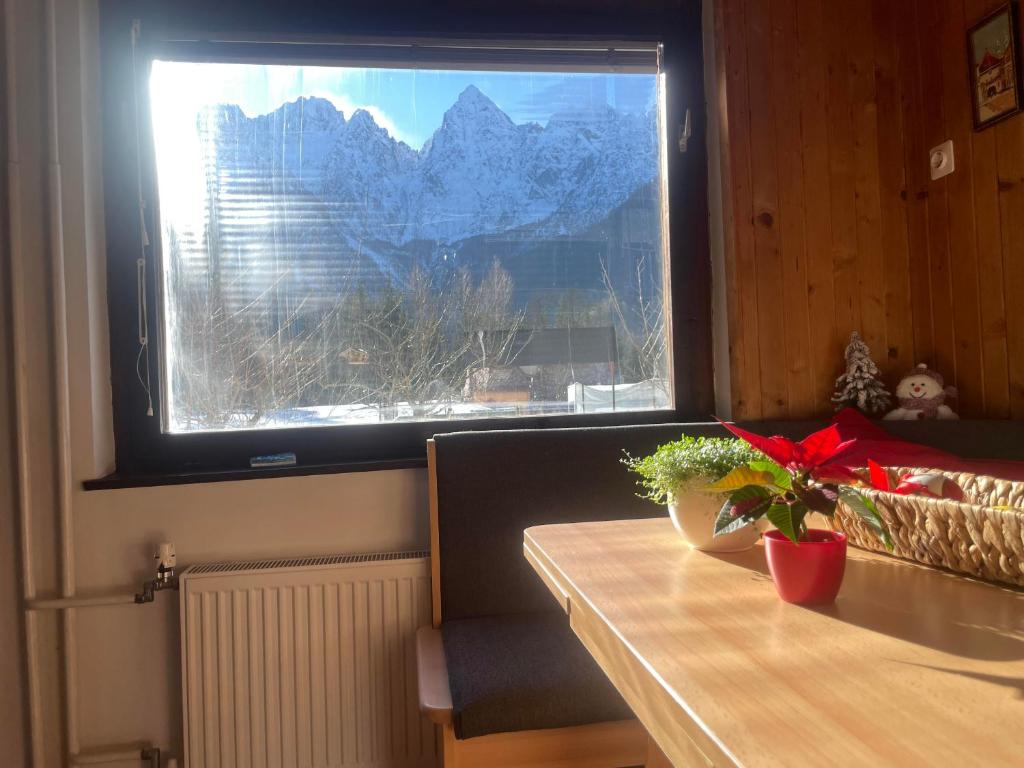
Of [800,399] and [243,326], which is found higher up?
[243,326]

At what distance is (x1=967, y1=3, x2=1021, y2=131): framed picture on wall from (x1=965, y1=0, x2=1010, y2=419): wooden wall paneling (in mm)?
40

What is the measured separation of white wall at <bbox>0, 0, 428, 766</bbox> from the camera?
1.73 meters

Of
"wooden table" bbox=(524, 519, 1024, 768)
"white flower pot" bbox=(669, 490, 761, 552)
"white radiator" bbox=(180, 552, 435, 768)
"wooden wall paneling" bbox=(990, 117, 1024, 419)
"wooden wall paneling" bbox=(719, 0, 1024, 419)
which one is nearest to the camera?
"wooden table" bbox=(524, 519, 1024, 768)

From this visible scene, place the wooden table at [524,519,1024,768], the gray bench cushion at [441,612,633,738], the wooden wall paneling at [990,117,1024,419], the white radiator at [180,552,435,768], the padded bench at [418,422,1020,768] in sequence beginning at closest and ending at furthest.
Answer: the wooden table at [524,519,1024,768]
the gray bench cushion at [441,612,633,738]
the padded bench at [418,422,1020,768]
the white radiator at [180,552,435,768]
the wooden wall paneling at [990,117,1024,419]

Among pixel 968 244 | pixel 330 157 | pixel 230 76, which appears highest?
pixel 230 76

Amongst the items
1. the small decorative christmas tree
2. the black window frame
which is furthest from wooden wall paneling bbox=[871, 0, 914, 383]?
the black window frame

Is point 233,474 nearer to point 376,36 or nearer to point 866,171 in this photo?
point 376,36

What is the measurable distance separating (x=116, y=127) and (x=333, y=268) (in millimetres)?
686

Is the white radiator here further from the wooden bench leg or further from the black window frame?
the wooden bench leg

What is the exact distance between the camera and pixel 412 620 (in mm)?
1802

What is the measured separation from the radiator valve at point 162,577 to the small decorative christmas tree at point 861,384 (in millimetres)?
1908

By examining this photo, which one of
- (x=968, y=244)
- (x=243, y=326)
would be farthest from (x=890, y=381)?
(x=243, y=326)

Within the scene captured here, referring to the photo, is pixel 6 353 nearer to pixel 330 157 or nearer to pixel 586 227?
pixel 330 157

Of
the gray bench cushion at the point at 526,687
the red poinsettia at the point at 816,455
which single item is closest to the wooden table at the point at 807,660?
the red poinsettia at the point at 816,455
